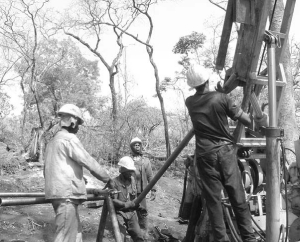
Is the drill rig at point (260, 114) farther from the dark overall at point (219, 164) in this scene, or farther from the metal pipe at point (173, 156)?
Result: the dark overall at point (219, 164)

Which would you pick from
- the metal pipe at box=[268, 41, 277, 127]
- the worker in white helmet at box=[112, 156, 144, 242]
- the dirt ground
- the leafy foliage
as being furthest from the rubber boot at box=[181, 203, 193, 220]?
the leafy foliage

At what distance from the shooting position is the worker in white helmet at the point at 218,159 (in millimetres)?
3754

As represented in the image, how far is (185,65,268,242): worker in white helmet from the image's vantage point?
375 centimetres

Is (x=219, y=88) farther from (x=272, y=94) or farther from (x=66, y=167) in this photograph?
(x=66, y=167)

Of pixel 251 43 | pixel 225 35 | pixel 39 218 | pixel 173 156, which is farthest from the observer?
pixel 39 218

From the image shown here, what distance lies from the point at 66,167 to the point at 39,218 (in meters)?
4.77

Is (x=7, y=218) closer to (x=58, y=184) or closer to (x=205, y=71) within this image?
(x=58, y=184)

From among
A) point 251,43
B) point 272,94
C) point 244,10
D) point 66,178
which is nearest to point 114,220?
point 66,178

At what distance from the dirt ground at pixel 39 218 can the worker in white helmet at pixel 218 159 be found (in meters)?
3.25

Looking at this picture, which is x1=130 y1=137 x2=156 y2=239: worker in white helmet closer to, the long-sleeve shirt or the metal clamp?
the long-sleeve shirt

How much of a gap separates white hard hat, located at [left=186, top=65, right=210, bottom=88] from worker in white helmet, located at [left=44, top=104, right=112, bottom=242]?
125 centimetres

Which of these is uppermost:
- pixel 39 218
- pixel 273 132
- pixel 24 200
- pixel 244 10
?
pixel 244 10

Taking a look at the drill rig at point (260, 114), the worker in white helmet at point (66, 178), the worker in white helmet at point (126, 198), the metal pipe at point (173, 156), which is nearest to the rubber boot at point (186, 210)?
the metal pipe at point (173, 156)

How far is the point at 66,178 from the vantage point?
4.12 meters
